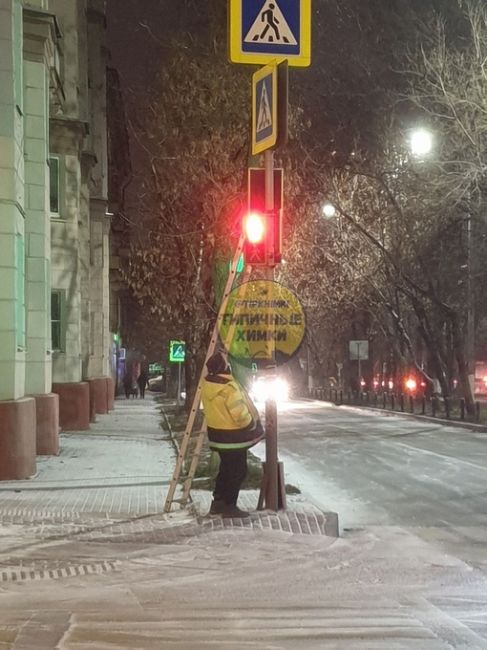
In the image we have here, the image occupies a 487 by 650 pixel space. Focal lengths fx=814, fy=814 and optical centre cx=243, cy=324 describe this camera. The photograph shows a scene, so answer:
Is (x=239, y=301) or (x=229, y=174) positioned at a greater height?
(x=229, y=174)

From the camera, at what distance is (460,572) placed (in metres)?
6.96

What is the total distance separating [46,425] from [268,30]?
924cm

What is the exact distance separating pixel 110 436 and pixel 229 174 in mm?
8691

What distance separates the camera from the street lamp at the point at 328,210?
2897cm

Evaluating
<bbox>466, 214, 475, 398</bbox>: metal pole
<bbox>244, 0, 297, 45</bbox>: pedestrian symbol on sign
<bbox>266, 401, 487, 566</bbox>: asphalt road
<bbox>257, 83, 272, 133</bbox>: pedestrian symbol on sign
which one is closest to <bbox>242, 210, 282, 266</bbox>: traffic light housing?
<bbox>257, 83, 272, 133</bbox>: pedestrian symbol on sign

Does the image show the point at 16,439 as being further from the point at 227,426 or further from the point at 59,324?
the point at 59,324

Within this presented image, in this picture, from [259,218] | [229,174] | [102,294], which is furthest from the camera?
[102,294]

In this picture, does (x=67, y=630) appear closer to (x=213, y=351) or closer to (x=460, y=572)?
(x=460, y=572)

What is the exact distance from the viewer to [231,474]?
8.70 meters

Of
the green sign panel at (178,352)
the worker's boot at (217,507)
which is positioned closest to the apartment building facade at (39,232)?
the green sign panel at (178,352)

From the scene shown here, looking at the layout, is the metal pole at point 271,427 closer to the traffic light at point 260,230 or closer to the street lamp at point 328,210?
the traffic light at point 260,230

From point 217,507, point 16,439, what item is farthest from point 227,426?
point 16,439

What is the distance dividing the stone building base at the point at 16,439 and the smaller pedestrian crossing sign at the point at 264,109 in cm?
534

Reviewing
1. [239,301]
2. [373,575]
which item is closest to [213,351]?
[239,301]
